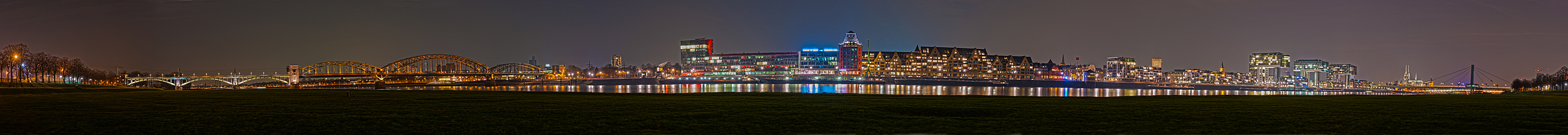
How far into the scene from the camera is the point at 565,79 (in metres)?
159

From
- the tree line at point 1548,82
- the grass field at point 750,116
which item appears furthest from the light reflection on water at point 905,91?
the grass field at point 750,116

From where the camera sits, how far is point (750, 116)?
1448 cm

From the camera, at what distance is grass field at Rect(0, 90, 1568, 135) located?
39.3ft

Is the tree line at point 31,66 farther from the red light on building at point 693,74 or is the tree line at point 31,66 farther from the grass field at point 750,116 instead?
the red light on building at point 693,74

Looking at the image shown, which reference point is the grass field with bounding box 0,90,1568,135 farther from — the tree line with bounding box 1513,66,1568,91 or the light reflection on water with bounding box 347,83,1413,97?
the tree line with bounding box 1513,66,1568,91

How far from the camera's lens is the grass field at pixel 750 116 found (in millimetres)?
11969

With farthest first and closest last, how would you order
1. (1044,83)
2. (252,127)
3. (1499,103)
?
(1044,83), (1499,103), (252,127)

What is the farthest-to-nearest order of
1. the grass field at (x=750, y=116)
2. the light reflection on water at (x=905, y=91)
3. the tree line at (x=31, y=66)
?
the light reflection on water at (x=905, y=91) < the tree line at (x=31, y=66) < the grass field at (x=750, y=116)

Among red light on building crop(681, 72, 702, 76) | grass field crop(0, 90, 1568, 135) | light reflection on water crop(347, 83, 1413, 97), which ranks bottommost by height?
light reflection on water crop(347, 83, 1413, 97)

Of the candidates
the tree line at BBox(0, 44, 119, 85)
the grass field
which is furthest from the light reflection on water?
the grass field

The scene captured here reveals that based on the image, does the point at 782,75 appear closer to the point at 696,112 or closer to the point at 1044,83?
the point at 1044,83

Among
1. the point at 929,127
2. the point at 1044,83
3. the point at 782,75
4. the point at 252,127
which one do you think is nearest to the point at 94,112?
the point at 252,127

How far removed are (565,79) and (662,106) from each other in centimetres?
14707

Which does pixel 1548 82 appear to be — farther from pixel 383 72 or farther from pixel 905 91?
pixel 383 72
